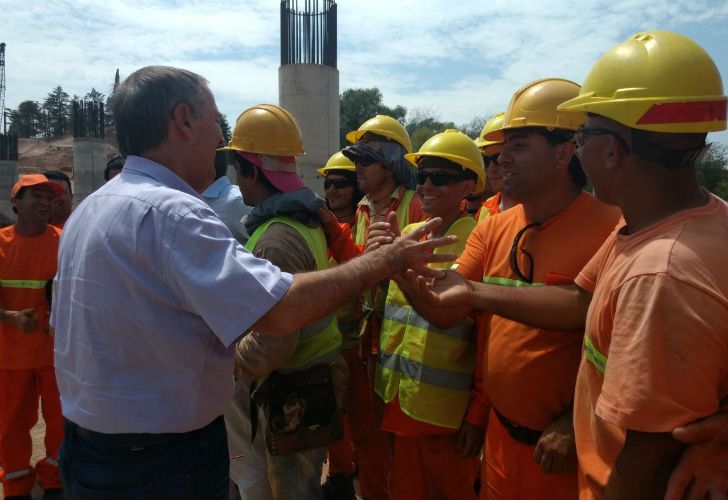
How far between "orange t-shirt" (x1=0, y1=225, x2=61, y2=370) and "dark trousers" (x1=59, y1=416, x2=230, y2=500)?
2.96 meters

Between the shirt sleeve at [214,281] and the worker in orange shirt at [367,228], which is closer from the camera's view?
the shirt sleeve at [214,281]

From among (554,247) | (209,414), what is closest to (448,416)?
(554,247)

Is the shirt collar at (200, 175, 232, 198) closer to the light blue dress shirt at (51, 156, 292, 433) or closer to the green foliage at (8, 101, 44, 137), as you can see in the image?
the light blue dress shirt at (51, 156, 292, 433)

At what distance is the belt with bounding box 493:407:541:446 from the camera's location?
2371 millimetres

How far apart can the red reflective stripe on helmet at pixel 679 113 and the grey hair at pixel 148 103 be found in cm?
157

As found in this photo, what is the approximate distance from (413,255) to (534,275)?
0.54 meters

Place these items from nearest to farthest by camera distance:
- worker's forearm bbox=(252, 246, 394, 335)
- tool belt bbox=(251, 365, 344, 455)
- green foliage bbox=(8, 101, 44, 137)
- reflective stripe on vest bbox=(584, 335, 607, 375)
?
reflective stripe on vest bbox=(584, 335, 607, 375)
worker's forearm bbox=(252, 246, 394, 335)
tool belt bbox=(251, 365, 344, 455)
green foliage bbox=(8, 101, 44, 137)

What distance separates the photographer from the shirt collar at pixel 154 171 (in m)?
2.05

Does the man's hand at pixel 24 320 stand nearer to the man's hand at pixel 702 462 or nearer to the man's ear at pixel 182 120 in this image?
the man's ear at pixel 182 120

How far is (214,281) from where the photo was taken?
180cm

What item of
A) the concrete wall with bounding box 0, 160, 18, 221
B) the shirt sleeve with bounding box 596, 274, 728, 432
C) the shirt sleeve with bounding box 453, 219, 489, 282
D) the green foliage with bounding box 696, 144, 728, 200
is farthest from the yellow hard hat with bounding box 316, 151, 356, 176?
the green foliage with bounding box 696, 144, 728, 200

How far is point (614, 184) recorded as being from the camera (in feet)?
5.58

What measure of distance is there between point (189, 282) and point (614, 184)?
1369 mm

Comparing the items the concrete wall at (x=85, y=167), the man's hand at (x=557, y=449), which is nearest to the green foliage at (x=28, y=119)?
the concrete wall at (x=85, y=167)
